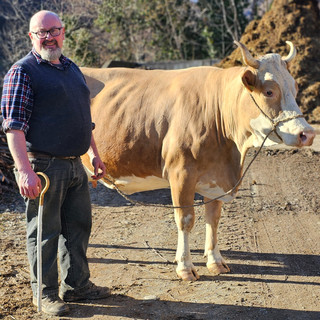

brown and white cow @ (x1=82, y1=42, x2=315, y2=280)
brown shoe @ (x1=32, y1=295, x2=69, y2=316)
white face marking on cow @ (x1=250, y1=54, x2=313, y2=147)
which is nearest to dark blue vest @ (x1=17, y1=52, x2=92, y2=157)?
brown and white cow @ (x1=82, y1=42, x2=315, y2=280)

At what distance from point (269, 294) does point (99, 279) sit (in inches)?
63.2

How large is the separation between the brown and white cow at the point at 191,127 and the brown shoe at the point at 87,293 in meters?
0.82

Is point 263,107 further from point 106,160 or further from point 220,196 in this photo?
point 106,160

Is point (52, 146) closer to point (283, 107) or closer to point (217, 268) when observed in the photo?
point (283, 107)

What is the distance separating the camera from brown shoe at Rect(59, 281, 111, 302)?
454 centimetres

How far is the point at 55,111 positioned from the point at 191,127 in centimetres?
138

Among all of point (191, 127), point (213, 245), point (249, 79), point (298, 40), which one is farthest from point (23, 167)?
point (298, 40)

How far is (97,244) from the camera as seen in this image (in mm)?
6039

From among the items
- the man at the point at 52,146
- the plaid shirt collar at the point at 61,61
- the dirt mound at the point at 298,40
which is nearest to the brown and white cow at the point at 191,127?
the man at the point at 52,146

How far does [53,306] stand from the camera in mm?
4266

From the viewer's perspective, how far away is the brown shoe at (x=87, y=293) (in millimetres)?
4535

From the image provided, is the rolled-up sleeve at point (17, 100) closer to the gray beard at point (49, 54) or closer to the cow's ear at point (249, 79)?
the gray beard at point (49, 54)

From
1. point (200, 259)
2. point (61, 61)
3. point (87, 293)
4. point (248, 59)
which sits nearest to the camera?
point (61, 61)

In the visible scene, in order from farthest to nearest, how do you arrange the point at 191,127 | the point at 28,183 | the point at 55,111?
the point at 191,127 < the point at 55,111 < the point at 28,183
